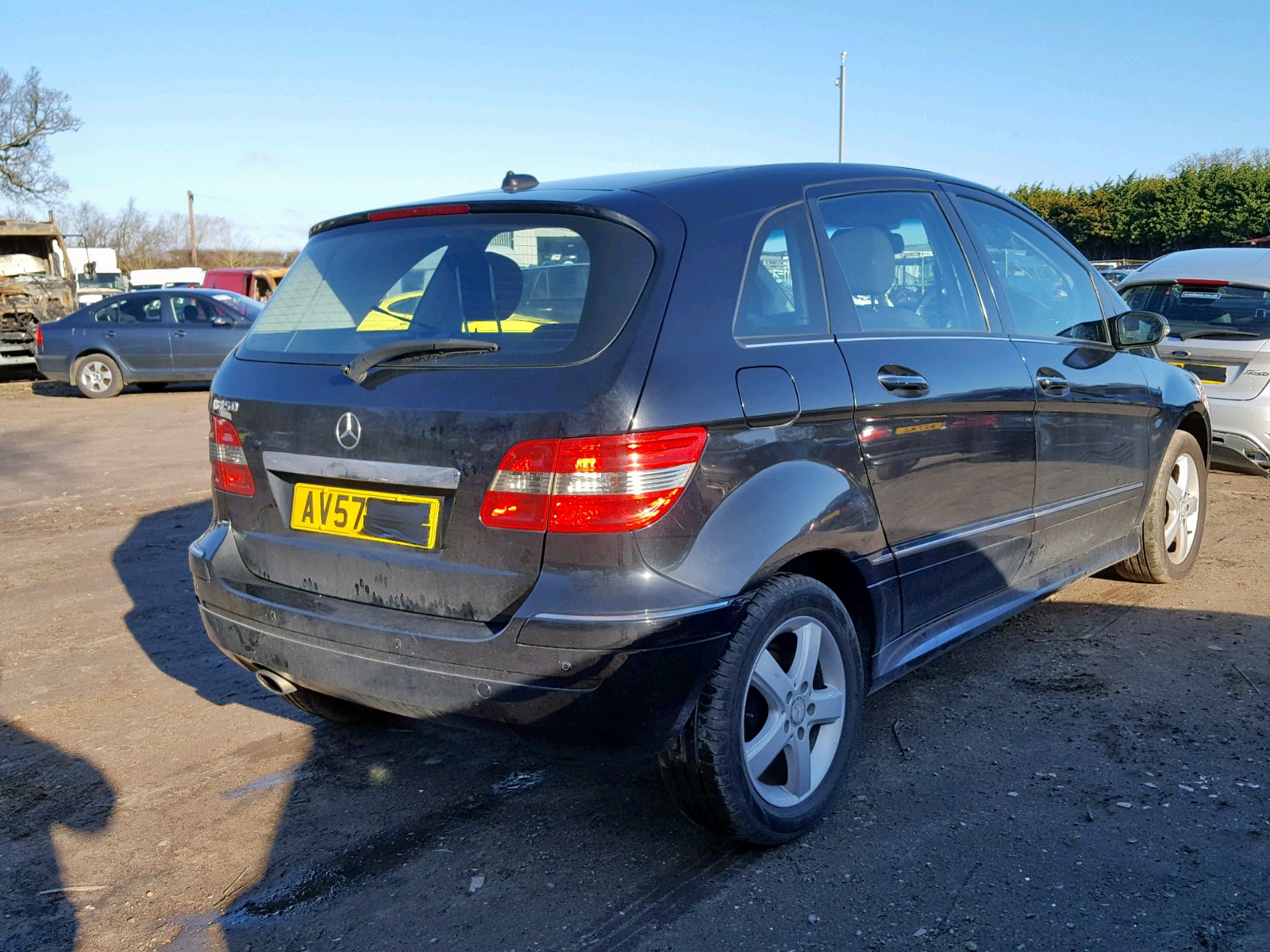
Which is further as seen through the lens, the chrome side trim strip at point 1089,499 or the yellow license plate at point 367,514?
the chrome side trim strip at point 1089,499

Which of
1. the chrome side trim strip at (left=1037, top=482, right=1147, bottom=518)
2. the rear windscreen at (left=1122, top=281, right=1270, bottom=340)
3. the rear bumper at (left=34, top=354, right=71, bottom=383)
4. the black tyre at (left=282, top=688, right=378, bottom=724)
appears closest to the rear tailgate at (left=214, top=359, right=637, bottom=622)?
the black tyre at (left=282, top=688, right=378, bottom=724)

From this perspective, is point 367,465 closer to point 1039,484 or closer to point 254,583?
point 254,583

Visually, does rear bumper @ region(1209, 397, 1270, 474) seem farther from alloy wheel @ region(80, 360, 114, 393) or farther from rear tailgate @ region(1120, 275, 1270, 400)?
alloy wheel @ region(80, 360, 114, 393)

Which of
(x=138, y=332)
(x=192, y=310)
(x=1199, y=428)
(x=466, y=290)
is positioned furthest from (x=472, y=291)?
(x=138, y=332)

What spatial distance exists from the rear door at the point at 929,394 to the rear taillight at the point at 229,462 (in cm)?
174

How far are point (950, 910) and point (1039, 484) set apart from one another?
1.85 meters

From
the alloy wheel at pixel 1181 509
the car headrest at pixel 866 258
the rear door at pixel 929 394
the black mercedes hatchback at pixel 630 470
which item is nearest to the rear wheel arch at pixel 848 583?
the black mercedes hatchback at pixel 630 470

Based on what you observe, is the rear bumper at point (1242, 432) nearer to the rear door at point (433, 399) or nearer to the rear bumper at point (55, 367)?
the rear door at point (433, 399)

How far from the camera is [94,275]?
2403 cm

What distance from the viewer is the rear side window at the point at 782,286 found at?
300 centimetres

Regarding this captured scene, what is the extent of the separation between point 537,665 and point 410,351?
88 centimetres

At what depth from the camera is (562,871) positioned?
2.96 metres

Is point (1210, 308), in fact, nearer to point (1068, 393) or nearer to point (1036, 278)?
point (1036, 278)

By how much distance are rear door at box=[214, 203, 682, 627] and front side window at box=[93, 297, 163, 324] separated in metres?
14.9
